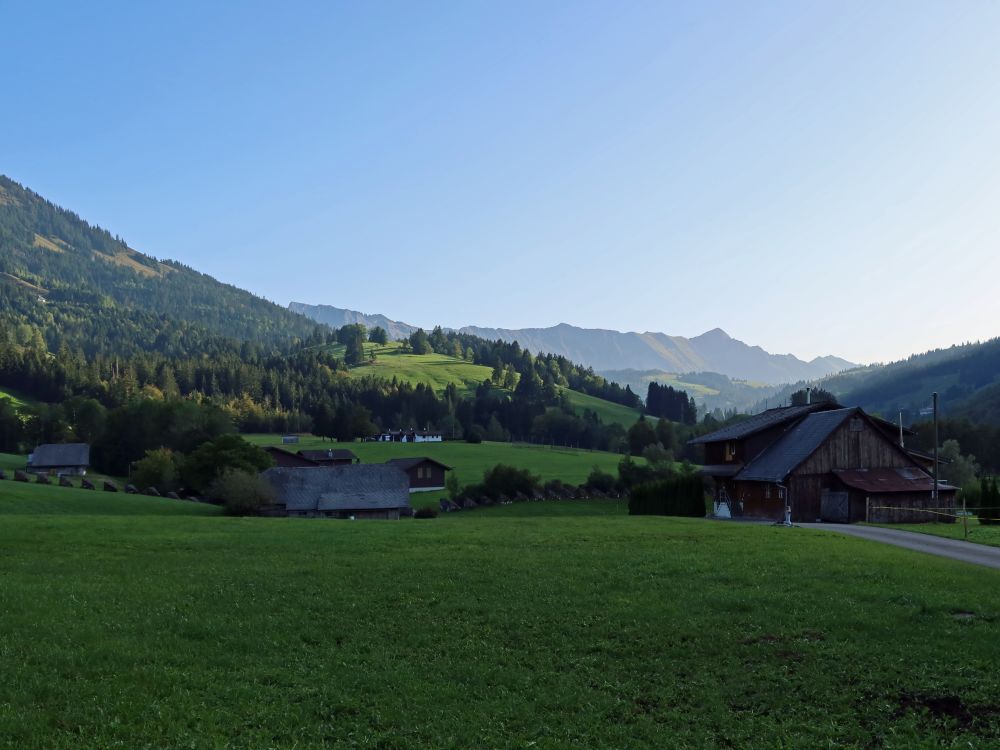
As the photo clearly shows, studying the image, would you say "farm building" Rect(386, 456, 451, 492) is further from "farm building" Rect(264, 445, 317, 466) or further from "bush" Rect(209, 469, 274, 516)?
"bush" Rect(209, 469, 274, 516)

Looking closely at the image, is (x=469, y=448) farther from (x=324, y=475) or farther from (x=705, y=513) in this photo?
(x=705, y=513)

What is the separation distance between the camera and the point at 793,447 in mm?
60781

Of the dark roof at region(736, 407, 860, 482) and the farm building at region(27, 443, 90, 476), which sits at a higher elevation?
the dark roof at region(736, 407, 860, 482)

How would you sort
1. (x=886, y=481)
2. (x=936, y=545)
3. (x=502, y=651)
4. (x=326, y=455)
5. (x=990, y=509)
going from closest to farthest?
1. (x=502, y=651)
2. (x=936, y=545)
3. (x=990, y=509)
4. (x=886, y=481)
5. (x=326, y=455)

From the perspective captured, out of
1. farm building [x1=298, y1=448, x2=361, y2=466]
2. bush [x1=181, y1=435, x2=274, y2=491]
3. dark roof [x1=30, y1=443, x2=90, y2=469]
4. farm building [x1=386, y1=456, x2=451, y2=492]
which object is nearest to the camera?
bush [x1=181, y1=435, x2=274, y2=491]

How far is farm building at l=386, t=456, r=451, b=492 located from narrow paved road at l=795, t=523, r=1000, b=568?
277ft

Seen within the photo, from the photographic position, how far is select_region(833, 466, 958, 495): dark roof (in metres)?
55.7

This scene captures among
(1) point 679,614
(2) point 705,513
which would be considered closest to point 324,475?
(2) point 705,513

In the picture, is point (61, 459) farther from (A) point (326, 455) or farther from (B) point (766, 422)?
(B) point (766, 422)

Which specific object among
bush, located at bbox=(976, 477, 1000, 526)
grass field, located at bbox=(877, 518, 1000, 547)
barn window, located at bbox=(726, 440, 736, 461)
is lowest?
grass field, located at bbox=(877, 518, 1000, 547)

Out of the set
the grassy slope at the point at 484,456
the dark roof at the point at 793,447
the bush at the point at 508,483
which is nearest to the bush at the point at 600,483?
the grassy slope at the point at 484,456

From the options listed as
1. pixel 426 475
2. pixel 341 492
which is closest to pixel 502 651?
pixel 341 492

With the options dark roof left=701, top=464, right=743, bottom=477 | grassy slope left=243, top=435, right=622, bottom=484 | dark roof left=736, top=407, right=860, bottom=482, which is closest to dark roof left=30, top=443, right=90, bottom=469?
grassy slope left=243, top=435, right=622, bottom=484

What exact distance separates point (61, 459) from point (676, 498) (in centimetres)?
10165
